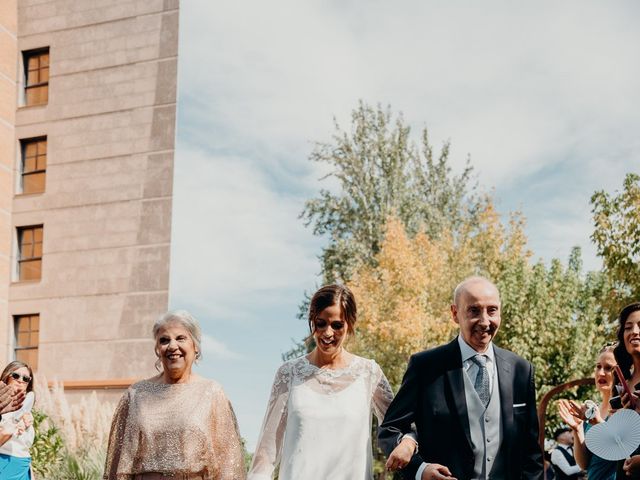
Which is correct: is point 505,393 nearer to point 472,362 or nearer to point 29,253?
point 472,362

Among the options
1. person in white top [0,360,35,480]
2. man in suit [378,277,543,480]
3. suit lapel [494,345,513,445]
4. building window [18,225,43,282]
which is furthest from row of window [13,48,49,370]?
suit lapel [494,345,513,445]

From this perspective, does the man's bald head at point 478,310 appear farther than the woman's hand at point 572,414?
No

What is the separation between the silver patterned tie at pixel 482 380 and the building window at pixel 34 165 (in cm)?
2178

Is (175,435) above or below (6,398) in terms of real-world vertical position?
below

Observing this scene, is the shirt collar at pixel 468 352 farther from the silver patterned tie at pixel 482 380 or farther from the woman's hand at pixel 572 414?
the woman's hand at pixel 572 414

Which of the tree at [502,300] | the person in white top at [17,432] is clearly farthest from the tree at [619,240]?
the person in white top at [17,432]

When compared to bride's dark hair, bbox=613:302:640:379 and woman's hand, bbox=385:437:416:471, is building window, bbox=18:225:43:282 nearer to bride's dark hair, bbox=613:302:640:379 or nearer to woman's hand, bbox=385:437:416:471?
bride's dark hair, bbox=613:302:640:379

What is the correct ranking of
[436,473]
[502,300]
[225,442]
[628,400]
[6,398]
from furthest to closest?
[502,300] → [6,398] → [225,442] → [628,400] → [436,473]

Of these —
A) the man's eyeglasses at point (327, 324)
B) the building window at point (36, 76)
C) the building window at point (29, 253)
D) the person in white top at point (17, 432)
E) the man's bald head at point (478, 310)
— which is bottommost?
the person in white top at point (17, 432)

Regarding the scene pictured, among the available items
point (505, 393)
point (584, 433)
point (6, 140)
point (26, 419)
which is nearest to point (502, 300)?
point (6, 140)

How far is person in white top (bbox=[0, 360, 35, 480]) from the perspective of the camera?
334 inches

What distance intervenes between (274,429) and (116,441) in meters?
1.14

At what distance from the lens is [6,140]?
2461 centimetres

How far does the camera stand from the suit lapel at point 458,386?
4.26 meters
